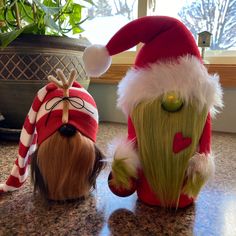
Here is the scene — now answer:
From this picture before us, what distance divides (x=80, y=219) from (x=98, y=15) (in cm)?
101

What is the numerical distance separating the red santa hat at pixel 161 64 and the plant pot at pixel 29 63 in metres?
0.32

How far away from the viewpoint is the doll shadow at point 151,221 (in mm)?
345

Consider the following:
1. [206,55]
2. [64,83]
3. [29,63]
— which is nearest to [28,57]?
[29,63]

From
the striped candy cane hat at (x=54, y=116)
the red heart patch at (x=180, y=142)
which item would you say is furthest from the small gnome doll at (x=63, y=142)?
Answer: the red heart patch at (x=180, y=142)

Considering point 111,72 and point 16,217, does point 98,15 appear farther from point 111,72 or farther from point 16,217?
point 16,217

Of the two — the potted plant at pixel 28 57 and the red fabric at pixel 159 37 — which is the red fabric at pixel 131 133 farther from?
the potted plant at pixel 28 57

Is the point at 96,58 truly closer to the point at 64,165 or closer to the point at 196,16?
the point at 64,165

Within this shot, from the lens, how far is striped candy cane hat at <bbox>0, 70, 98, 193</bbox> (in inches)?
15.4

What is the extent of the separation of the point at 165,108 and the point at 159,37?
3.8 inches

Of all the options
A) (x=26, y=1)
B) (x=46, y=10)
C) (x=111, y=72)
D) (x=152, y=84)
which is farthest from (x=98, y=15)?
(x=152, y=84)

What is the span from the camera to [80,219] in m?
0.37

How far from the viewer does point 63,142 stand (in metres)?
0.38

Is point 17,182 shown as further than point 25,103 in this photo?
No

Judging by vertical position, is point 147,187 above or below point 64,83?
below
